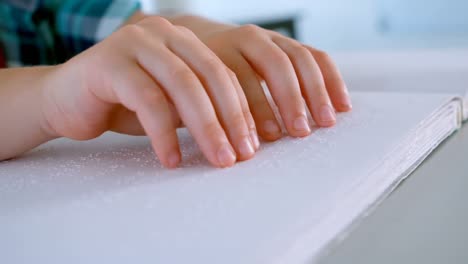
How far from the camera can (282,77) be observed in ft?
1.24

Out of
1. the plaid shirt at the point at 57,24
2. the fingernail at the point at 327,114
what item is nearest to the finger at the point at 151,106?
the fingernail at the point at 327,114

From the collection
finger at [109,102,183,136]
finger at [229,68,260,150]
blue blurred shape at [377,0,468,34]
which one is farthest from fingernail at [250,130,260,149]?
blue blurred shape at [377,0,468,34]

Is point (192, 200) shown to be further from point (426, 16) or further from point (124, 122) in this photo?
point (426, 16)

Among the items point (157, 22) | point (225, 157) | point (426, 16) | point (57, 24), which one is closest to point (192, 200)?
point (225, 157)

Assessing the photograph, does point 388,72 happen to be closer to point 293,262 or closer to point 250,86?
point 250,86

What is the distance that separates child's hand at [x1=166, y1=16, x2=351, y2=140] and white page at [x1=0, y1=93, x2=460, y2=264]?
0.02 meters

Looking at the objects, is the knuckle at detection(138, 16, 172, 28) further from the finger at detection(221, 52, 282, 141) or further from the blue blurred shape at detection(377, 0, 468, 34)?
the blue blurred shape at detection(377, 0, 468, 34)

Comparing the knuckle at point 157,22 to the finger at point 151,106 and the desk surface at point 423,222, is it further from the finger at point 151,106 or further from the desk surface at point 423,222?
the desk surface at point 423,222

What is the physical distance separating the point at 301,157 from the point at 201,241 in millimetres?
111

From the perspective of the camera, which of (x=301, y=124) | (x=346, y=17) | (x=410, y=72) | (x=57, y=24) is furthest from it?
(x=346, y=17)

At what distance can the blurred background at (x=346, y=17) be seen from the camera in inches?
87.5

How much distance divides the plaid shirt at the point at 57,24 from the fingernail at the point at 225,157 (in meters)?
0.61

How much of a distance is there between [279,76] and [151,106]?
0.32ft

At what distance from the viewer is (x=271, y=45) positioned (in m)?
0.40
